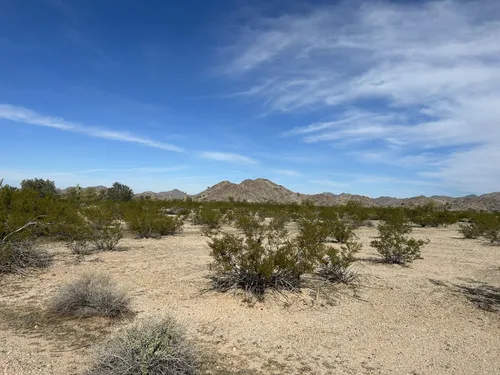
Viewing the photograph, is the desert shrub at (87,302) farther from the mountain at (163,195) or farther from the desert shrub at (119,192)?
the mountain at (163,195)

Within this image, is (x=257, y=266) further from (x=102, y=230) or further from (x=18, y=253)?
(x=102, y=230)

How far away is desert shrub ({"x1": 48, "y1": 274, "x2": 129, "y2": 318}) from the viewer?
23.1ft

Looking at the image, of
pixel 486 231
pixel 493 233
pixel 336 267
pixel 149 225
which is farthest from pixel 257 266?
pixel 486 231

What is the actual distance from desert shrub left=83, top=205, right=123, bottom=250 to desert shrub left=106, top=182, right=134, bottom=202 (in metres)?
38.9

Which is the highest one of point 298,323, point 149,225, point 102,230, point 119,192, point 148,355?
point 119,192

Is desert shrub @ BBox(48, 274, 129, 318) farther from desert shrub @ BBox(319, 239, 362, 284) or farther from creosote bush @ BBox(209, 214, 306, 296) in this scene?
desert shrub @ BBox(319, 239, 362, 284)

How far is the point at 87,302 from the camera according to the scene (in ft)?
23.9

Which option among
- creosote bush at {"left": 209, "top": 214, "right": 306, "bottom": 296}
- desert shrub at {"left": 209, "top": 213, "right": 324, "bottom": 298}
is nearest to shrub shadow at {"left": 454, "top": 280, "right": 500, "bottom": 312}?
desert shrub at {"left": 209, "top": 213, "right": 324, "bottom": 298}

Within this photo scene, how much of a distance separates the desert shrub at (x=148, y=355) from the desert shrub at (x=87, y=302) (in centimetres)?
207

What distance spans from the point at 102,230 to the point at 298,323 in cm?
983

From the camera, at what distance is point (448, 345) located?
6137 mm

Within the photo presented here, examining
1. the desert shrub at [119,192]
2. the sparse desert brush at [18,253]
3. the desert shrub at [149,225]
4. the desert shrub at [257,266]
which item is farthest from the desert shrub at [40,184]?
the desert shrub at [257,266]

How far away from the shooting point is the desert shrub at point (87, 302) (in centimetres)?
704

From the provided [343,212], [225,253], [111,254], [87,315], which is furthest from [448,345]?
[343,212]
